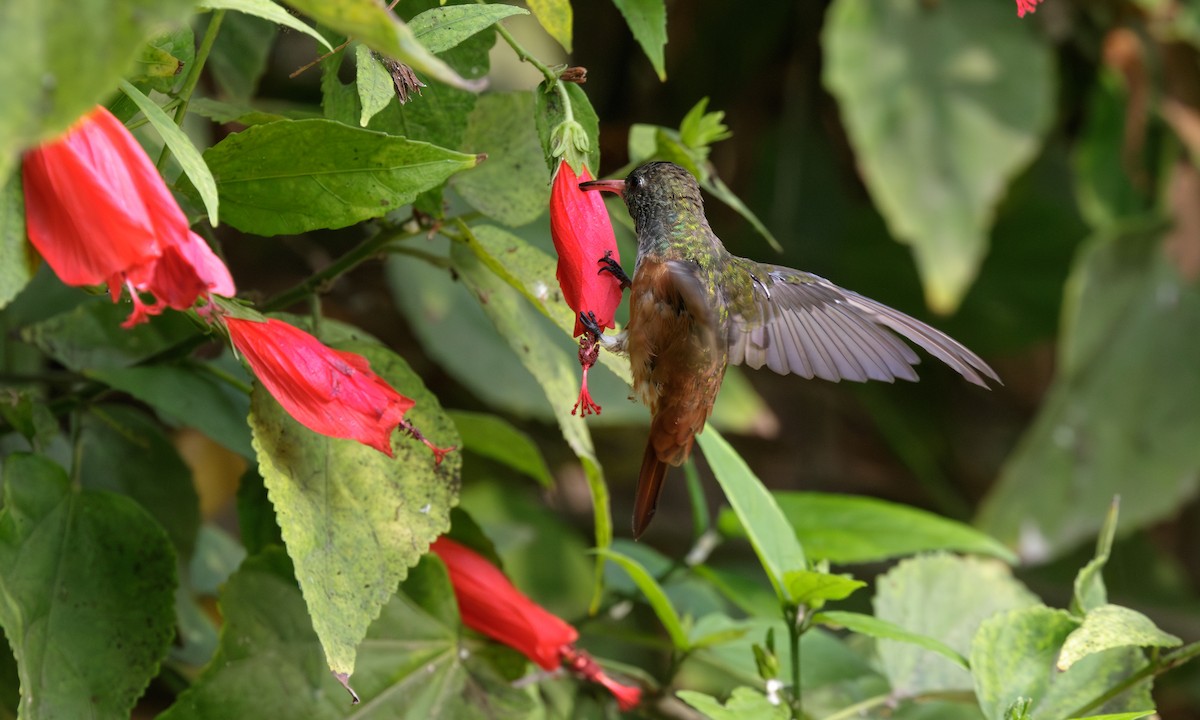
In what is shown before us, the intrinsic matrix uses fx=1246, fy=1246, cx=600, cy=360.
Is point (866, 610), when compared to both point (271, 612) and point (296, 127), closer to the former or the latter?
point (271, 612)

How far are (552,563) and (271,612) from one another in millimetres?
982

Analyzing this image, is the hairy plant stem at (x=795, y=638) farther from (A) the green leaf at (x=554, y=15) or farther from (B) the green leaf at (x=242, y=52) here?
(B) the green leaf at (x=242, y=52)

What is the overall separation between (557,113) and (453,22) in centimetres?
11

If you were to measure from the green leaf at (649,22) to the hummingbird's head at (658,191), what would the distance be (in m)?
0.09

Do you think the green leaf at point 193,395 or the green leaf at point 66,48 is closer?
the green leaf at point 66,48

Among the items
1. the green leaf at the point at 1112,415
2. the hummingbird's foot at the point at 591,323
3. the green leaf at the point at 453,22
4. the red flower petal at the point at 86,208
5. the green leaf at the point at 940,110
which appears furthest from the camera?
the green leaf at the point at 1112,415

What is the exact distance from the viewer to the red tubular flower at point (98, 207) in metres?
0.52

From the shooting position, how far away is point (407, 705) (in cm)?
83

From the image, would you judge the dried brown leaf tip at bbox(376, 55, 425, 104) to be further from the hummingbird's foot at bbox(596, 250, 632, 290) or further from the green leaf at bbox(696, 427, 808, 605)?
the green leaf at bbox(696, 427, 808, 605)

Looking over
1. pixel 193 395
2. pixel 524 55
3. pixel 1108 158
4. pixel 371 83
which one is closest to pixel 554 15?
pixel 524 55

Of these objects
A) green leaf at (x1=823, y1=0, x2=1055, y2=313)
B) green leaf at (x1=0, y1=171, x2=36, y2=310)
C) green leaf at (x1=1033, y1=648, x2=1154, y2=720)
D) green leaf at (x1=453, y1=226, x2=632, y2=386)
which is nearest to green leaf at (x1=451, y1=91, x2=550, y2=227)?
green leaf at (x1=453, y1=226, x2=632, y2=386)

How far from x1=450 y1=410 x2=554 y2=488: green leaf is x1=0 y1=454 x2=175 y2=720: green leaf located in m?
0.29

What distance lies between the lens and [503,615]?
866 mm

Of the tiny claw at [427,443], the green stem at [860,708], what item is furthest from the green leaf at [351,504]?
the green stem at [860,708]
